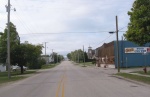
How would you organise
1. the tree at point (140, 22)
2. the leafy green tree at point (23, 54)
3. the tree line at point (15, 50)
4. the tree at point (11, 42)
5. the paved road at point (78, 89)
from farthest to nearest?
the leafy green tree at point (23, 54) → the tree line at point (15, 50) → the tree at point (11, 42) → the tree at point (140, 22) → the paved road at point (78, 89)

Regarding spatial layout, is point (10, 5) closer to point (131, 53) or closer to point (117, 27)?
point (117, 27)

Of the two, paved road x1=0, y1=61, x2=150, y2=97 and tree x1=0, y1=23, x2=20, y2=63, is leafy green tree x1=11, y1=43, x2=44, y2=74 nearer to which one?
tree x1=0, y1=23, x2=20, y2=63

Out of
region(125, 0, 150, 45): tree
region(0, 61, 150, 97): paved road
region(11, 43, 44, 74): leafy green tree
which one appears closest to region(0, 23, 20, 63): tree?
region(11, 43, 44, 74): leafy green tree

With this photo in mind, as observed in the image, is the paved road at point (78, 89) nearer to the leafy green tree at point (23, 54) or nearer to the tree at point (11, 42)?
the tree at point (11, 42)

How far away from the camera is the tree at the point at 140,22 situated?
28172 mm

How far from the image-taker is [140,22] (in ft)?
93.2

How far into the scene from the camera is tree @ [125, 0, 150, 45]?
92.4ft

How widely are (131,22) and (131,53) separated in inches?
1419

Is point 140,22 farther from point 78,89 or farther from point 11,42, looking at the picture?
point 11,42

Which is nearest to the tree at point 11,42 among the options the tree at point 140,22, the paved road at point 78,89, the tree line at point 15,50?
the tree line at point 15,50

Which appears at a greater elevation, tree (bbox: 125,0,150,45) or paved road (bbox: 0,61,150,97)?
tree (bbox: 125,0,150,45)

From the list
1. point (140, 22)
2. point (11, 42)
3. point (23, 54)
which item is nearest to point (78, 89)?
point (140, 22)

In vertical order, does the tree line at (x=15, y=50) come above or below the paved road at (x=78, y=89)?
above

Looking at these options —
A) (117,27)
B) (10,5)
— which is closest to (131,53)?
(117,27)
